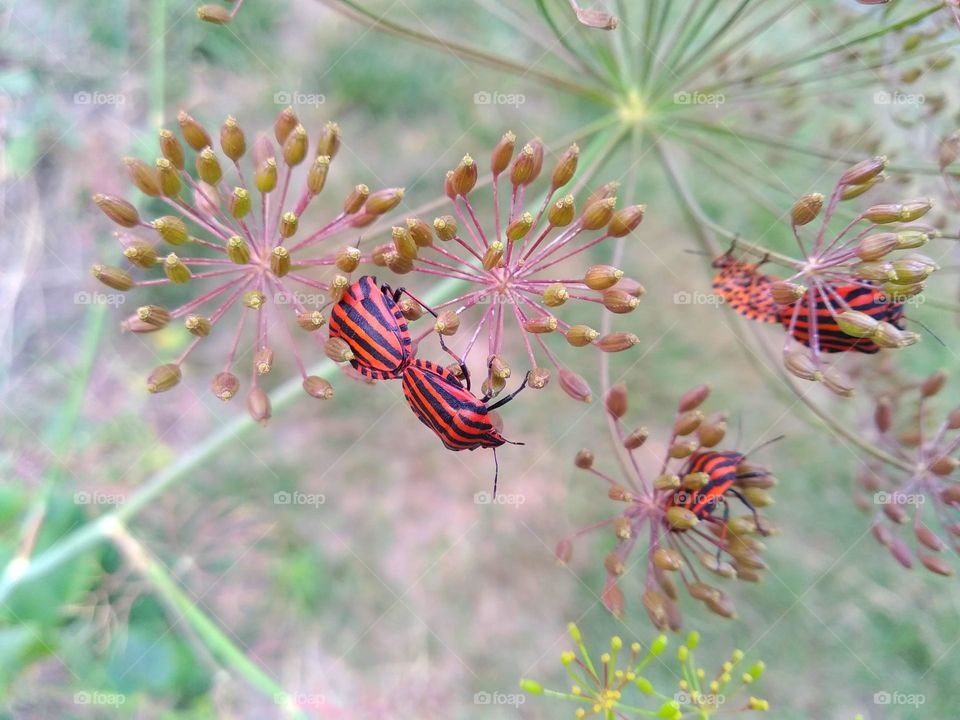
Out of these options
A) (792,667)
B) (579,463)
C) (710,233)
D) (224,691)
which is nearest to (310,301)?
(579,463)

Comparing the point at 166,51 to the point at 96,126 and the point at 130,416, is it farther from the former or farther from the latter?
the point at 130,416

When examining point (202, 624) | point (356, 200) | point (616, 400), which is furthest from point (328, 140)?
point (202, 624)

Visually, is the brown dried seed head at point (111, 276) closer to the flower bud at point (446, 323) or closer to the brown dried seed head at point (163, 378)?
the brown dried seed head at point (163, 378)

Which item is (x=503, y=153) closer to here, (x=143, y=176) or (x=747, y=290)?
(x=747, y=290)

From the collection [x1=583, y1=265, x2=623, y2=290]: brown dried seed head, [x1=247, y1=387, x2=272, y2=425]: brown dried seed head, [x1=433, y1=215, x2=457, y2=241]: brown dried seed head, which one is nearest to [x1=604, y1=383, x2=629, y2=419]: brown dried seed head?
[x1=583, y1=265, x2=623, y2=290]: brown dried seed head

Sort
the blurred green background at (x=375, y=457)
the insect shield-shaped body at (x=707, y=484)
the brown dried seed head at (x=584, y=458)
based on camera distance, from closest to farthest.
Result: the insect shield-shaped body at (x=707, y=484) → the brown dried seed head at (x=584, y=458) → the blurred green background at (x=375, y=457)

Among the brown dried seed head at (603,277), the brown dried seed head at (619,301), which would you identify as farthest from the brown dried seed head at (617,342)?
the brown dried seed head at (603,277)
